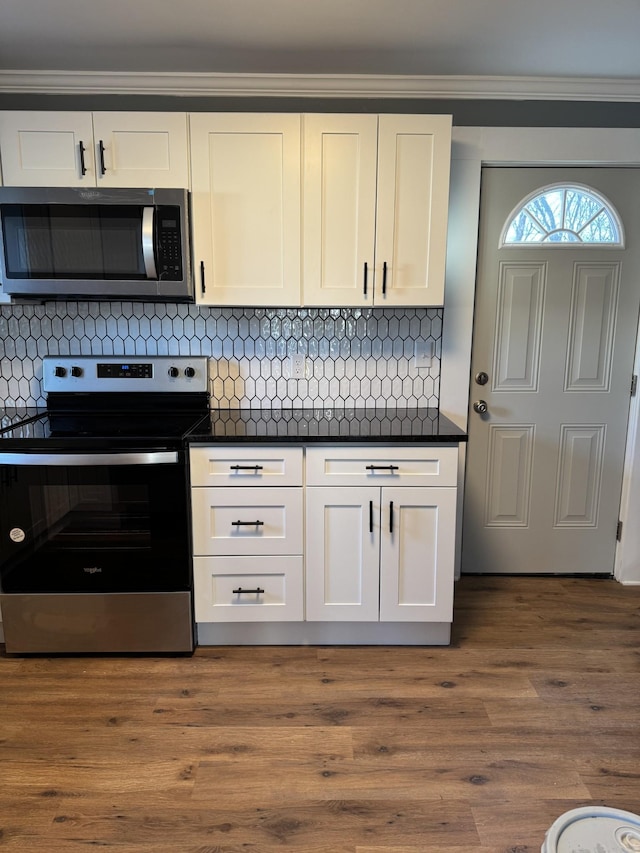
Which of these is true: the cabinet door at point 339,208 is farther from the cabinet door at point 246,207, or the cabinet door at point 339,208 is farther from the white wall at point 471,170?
the white wall at point 471,170

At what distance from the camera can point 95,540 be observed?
7.35 feet

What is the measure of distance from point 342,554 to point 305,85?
209cm

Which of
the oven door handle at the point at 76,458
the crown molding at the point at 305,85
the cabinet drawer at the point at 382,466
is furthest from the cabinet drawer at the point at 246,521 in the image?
the crown molding at the point at 305,85

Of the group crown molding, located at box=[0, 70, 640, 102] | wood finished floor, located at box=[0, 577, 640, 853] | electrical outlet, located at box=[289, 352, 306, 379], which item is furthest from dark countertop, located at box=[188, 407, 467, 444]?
crown molding, located at box=[0, 70, 640, 102]

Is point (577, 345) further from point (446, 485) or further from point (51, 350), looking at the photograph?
point (51, 350)

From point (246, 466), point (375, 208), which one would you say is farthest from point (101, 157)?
point (246, 466)

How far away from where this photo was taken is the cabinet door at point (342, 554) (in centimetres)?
228

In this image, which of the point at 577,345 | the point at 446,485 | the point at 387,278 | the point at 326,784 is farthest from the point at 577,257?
the point at 326,784

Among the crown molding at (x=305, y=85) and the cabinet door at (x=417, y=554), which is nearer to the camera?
the cabinet door at (x=417, y=554)

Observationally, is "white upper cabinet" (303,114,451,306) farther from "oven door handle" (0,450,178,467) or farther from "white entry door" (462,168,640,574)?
"oven door handle" (0,450,178,467)

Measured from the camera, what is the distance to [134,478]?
219cm

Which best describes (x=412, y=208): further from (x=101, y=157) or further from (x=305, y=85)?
(x=101, y=157)

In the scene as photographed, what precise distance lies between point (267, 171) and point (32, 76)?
1.20 metres

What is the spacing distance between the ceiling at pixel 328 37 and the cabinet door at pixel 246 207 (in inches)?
11.5
